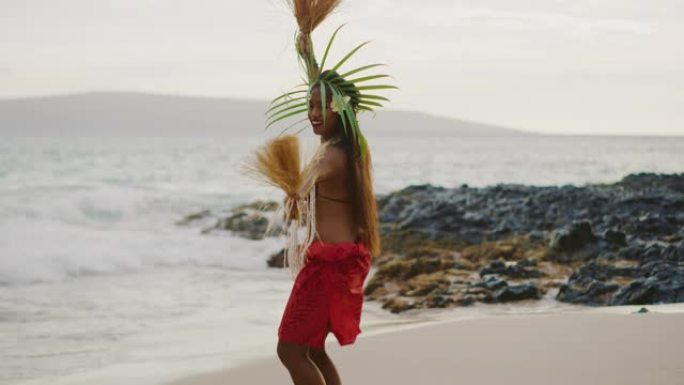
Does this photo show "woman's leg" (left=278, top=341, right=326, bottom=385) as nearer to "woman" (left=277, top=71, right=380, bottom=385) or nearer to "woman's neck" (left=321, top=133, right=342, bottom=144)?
"woman" (left=277, top=71, right=380, bottom=385)

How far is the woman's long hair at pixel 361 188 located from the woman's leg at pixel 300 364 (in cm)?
59

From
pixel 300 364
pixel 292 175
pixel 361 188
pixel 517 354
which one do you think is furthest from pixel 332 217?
pixel 517 354

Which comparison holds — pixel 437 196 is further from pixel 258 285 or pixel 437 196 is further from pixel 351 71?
pixel 351 71

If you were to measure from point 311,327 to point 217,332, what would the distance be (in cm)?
495

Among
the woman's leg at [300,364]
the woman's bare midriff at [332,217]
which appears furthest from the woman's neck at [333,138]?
the woman's leg at [300,364]

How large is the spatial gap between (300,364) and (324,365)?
0.23 metres

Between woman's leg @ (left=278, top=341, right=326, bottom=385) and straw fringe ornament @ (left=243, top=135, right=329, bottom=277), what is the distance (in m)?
0.37

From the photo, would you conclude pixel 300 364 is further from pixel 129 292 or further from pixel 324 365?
pixel 129 292

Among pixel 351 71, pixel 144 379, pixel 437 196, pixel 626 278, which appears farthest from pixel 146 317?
pixel 437 196

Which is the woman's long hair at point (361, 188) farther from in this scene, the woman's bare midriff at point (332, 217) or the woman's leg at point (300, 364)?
the woman's leg at point (300, 364)

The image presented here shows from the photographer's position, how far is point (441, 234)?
16.3 meters

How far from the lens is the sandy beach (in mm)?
5782

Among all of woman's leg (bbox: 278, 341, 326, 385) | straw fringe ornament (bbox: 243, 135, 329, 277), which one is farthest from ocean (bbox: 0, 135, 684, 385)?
woman's leg (bbox: 278, 341, 326, 385)

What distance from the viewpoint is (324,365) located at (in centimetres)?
446
